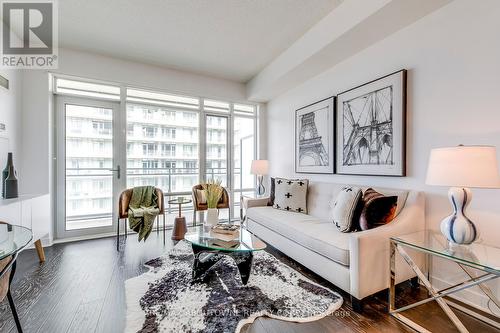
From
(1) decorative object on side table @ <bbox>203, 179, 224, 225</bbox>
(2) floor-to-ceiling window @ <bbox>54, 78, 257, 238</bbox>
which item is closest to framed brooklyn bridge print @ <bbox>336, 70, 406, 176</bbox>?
(1) decorative object on side table @ <bbox>203, 179, 224, 225</bbox>

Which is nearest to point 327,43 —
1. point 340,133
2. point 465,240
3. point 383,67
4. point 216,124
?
point 383,67

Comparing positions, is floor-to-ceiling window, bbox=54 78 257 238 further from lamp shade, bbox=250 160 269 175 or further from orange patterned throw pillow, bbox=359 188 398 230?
Answer: orange patterned throw pillow, bbox=359 188 398 230

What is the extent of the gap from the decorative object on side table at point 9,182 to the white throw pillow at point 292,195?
3043 millimetres

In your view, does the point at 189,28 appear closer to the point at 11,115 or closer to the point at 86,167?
the point at 11,115

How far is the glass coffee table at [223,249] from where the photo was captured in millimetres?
1854

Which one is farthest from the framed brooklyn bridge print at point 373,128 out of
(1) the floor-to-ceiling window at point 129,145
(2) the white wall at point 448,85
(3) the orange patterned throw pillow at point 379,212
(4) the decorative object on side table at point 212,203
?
(1) the floor-to-ceiling window at point 129,145

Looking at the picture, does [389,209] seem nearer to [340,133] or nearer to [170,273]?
[340,133]

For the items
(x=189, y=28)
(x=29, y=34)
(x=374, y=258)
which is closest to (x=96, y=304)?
(x=374, y=258)

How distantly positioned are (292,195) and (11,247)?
2.66 m

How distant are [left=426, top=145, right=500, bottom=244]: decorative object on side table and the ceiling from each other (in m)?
1.77

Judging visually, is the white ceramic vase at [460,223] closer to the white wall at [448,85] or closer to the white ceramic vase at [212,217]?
the white wall at [448,85]

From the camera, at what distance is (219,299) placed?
70.1 inches

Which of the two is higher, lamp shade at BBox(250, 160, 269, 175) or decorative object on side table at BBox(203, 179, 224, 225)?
lamp shade at BBox(250, 160, 269, 175)

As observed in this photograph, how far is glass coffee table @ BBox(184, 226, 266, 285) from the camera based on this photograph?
1854 mm
